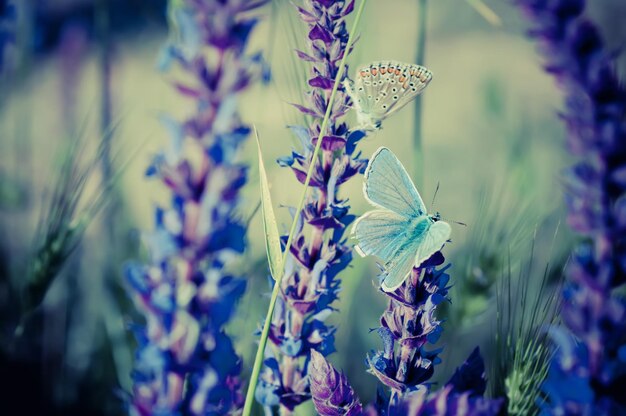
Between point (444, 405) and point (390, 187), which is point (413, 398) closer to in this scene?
point (444, 405)

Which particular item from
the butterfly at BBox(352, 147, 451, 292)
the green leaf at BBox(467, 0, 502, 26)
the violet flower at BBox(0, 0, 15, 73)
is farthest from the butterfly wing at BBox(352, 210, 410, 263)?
the violet flower at BBox(0, 0, 15, 73)

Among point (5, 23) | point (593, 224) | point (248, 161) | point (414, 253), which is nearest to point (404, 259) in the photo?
point (414, 253)

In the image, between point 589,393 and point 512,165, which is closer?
point 589,393

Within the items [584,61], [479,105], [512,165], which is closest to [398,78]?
[584,61]

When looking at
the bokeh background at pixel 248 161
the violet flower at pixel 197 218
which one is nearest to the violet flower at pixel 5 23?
the bokeh background at pixel 248 161

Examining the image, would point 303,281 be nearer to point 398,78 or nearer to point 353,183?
point 398,78
